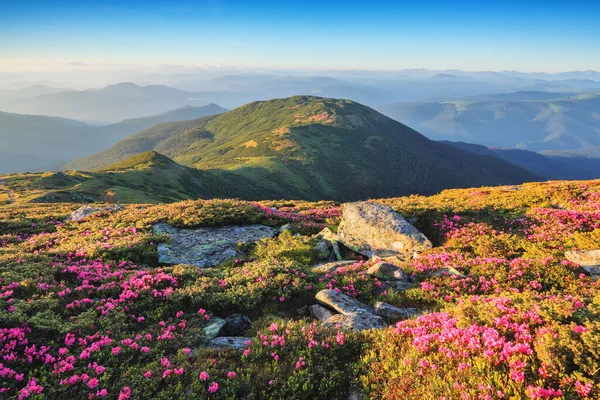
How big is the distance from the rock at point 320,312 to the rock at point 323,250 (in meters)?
5.43

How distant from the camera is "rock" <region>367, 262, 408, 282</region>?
12109mm

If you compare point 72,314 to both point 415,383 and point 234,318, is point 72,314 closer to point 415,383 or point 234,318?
point 234,318

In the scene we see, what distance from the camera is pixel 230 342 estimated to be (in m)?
8.10

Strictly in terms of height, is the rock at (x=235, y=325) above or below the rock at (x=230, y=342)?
below

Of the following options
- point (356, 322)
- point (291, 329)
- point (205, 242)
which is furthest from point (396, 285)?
point (205, 242)

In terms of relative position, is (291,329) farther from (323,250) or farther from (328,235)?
(328,235)

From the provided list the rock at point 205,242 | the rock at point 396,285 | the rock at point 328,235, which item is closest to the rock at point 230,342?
the rock at point 396,285

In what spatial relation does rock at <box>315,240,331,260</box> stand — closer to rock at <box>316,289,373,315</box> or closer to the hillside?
rock at <box>316,289,373,315</box>

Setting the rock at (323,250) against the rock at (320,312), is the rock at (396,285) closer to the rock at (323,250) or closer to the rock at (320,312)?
the rock at (320,312)

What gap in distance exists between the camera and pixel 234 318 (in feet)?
30.7

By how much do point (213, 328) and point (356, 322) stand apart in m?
3.83

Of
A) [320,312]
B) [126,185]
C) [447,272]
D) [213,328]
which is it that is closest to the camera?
[213,328]

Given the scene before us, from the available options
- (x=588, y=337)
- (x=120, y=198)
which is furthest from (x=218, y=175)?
(x=588, y=337)

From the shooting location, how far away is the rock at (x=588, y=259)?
11.3 meters
